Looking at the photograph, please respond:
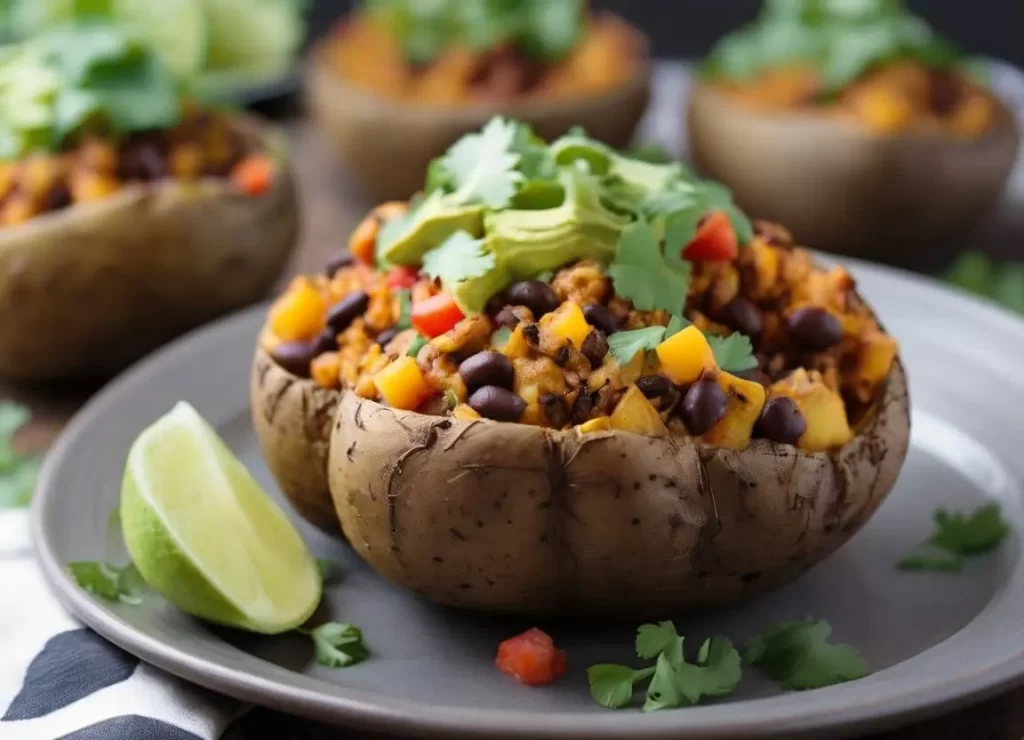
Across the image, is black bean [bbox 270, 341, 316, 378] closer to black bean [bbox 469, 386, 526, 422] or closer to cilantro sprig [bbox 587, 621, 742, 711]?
black bean [bbox 469, 386, 526, 422]

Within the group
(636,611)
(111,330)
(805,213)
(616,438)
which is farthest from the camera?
(805,213)

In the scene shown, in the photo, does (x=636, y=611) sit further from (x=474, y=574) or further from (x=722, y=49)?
(x=722, y=49)

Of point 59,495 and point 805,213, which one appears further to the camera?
point 805,213

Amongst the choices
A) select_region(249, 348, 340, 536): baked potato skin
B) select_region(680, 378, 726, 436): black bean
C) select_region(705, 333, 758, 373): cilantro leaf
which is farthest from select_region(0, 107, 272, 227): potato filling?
select_region(680, 378, 726, 436): black bean

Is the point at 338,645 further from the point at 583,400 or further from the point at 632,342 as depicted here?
the point at 632,342

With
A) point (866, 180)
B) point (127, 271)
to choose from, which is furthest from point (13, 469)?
point (866, 180)

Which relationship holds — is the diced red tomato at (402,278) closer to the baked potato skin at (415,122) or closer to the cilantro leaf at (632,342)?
the cilantro leaf at (632,342)

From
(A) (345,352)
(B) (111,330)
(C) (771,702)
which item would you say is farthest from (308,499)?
(B) (111,330)

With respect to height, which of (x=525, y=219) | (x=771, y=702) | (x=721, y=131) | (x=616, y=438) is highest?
(x=525, y=219)
